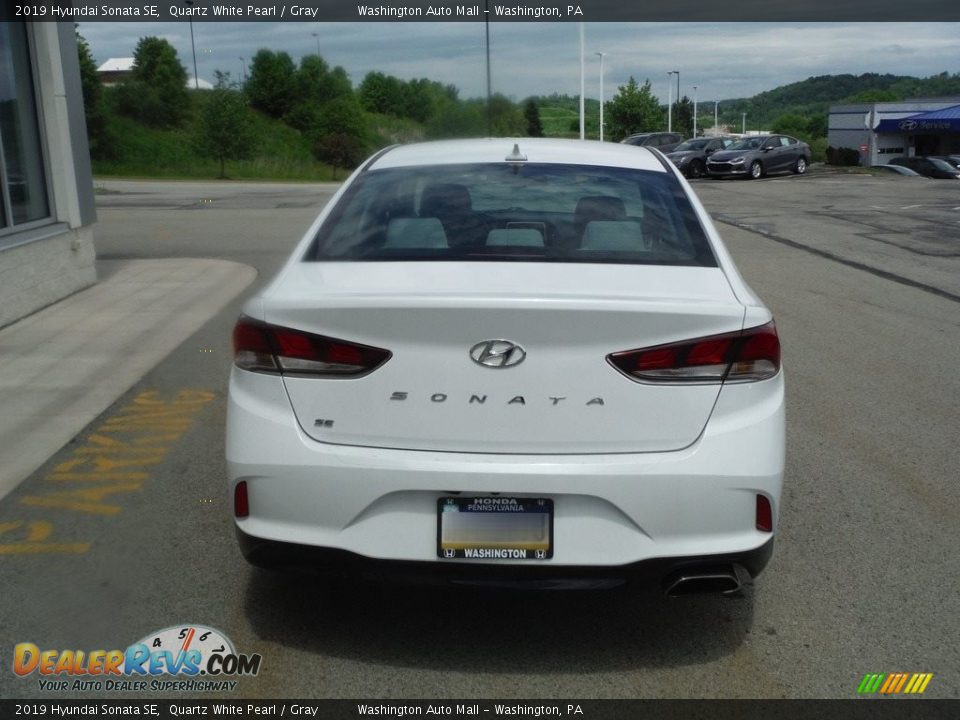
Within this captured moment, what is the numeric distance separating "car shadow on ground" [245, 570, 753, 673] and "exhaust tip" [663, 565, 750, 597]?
14cm

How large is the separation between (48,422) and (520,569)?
14.0 ft

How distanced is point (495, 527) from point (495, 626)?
0.73 m

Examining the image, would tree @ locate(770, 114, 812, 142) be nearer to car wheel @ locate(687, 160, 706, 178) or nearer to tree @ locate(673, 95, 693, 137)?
tree @ locate(673, 95, 693, 137)

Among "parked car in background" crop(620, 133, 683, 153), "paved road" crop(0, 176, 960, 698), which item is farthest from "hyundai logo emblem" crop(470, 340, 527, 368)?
"parked car in background" crop(620, 133, 683, 153)

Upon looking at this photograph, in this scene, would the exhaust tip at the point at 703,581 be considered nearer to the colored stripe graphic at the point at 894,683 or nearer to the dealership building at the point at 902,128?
the colored stripe graphic at the point at 894,683

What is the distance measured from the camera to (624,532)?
3.14m

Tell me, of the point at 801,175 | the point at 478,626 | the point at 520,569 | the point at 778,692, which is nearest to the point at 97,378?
the point at 478,626

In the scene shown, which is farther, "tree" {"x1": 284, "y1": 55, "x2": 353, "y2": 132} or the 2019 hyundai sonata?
"tree" {"x1": 284, "y1": 55, "x2": 353, "y2": 132}

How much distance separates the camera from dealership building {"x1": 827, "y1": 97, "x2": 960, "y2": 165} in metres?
67.9

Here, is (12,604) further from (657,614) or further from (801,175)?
(801,175)

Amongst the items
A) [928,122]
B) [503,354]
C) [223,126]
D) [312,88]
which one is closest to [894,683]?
[503,354]

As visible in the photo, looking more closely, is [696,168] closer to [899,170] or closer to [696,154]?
[696,154]

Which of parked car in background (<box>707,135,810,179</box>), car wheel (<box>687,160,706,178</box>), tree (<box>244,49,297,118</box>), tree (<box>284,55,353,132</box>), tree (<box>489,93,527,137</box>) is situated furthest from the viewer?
tree (<box>244,49,297,118</box>)

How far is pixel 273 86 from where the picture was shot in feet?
256
